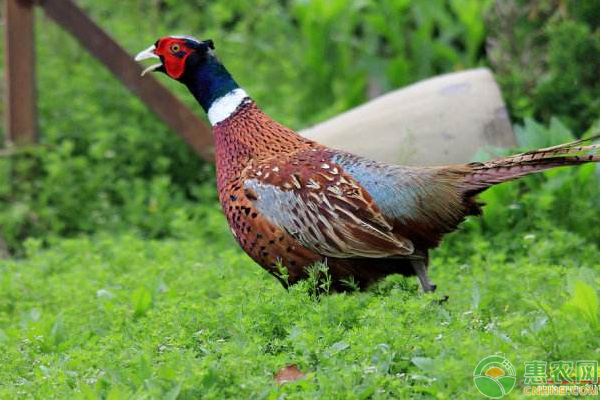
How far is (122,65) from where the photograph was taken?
291 inches

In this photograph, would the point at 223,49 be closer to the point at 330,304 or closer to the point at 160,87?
the point at 160,87

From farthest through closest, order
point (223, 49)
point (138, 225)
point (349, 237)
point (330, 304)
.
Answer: point (223, 49) < point (138, 225) < point (349, 237) < point (330, 304)

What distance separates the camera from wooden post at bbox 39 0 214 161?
7336 millimetres

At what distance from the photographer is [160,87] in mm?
7375

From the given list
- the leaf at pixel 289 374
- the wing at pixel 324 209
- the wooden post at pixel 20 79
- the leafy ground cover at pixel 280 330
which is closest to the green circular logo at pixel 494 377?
the leafy ground cover at pixel 280 330

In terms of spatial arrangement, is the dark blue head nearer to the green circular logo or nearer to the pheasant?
the pheasant

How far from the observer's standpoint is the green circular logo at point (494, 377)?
3.33m

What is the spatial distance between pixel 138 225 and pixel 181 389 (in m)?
3.97

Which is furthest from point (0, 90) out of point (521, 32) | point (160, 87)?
point (521, 32)

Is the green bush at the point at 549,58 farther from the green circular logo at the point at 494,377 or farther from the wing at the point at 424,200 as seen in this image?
the green circular logo at the point at 494,377

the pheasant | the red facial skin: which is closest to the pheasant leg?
the pheasant

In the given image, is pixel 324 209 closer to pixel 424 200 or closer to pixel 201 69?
pixel 424 200

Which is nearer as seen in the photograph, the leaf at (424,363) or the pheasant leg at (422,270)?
the leaf at (424,363)

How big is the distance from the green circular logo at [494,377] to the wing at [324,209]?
3.61 feet
